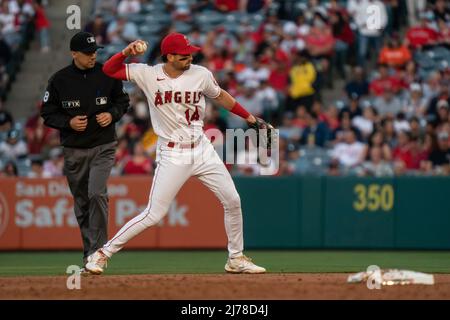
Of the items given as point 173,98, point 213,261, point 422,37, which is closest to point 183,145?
point 173,98

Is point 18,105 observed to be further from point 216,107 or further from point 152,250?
point 152,250

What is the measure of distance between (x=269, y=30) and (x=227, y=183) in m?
9.22

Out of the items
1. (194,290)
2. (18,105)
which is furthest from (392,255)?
(18,105)

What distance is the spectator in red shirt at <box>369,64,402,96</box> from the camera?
17047mm

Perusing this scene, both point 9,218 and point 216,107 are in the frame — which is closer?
point 9,218

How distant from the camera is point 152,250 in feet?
48.0

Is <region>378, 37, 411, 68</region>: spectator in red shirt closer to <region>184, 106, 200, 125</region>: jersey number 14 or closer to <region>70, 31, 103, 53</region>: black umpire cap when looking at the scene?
<region>70, 31, 103, 53</region>: black umpire cap

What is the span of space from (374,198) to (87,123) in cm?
571

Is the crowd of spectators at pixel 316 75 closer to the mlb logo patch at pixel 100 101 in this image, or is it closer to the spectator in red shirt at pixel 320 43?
the spectator in red shirt at pixel 320 43

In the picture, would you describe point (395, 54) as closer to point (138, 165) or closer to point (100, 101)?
point (138, 165)

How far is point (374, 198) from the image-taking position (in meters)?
14.6

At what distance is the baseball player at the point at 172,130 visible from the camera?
9375mm

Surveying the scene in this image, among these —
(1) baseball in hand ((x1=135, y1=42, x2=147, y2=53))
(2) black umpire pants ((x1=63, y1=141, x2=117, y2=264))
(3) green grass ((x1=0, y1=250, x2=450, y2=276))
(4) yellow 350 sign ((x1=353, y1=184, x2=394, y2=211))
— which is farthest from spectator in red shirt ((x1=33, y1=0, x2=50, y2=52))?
(1) baseball in hand ((x1=135, y1=42, x2=147, y2=53))

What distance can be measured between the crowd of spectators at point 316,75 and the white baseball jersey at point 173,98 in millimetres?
5763
